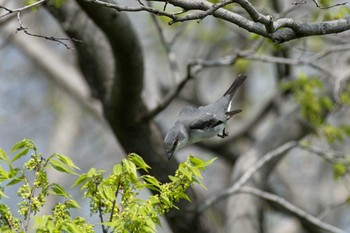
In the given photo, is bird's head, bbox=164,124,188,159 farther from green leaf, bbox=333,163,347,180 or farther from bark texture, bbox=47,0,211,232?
green leaf, bbox=333,163,347,180

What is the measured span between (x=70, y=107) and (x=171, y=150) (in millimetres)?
10872

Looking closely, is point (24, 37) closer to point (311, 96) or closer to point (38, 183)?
point (311, 96)

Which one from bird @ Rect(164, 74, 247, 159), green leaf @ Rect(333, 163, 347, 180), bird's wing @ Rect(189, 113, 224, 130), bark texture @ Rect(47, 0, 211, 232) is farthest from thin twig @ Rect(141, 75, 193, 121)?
green leaf @ Rect(333, 163, 347, 180)

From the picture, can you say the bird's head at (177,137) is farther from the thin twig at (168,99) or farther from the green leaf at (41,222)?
the thin twig at (168,99)

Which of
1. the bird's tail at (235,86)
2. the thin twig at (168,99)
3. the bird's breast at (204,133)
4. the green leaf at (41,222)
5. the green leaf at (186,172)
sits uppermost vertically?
the thin twig at (168,99)

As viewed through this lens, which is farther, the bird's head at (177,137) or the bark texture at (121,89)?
the bark texture at (121,89)

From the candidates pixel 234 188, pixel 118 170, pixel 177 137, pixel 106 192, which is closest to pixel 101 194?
pixel 106 192

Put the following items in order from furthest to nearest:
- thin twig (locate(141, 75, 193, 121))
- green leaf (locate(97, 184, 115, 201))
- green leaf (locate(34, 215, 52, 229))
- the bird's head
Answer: thin twig (locate(141, 75, 193, 121)) < the bird's head < green leaf (locate(97, 184, 115, 201)) < green leaf (locate(34, 215, 52, 229))

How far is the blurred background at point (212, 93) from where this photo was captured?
7.29 m

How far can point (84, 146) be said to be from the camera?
15328 millimetres

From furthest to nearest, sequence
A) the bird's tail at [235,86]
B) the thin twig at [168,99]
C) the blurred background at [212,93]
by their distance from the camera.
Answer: the blurred background at [212,93] < the thin twig at [168,99] < the bird's tail at [235,86]

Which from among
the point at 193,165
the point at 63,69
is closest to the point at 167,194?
the point at 193,165

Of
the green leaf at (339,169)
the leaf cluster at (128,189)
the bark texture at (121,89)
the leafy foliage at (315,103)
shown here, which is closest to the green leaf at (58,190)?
the leaf cluster at (128,189)

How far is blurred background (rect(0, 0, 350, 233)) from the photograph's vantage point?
23.9 ft
